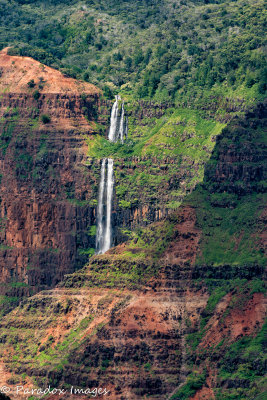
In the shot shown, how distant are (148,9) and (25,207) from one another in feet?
111

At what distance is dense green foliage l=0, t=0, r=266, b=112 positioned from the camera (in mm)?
137875

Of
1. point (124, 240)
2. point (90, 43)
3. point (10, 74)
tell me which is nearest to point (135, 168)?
point (124, 240)

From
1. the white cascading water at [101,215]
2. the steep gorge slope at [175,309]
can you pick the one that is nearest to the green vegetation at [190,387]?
the steep gorge slope at [175,309]

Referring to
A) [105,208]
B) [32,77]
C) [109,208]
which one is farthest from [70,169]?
[32,77]

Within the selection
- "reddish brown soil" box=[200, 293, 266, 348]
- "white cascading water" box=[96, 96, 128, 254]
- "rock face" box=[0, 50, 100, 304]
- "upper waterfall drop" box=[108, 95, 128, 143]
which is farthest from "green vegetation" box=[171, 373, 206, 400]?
"upper waterfall drop" box=[108, 95, 128, 143]

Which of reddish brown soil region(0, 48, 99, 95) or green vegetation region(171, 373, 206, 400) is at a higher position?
reddish brown soil region(0, 48, 99, 95)

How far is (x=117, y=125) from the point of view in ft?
470

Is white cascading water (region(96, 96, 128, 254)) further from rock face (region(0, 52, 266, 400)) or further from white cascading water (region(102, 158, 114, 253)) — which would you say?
rock face (region(0, 52, 266, 400))

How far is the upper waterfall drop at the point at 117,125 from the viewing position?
142 m

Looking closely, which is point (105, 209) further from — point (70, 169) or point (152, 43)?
point (152, 43)

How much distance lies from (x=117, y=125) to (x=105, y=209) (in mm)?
9928

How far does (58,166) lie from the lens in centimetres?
13888

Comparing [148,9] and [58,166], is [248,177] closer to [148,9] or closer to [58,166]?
[58,166]

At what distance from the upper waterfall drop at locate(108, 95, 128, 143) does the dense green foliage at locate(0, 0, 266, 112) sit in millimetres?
1966
